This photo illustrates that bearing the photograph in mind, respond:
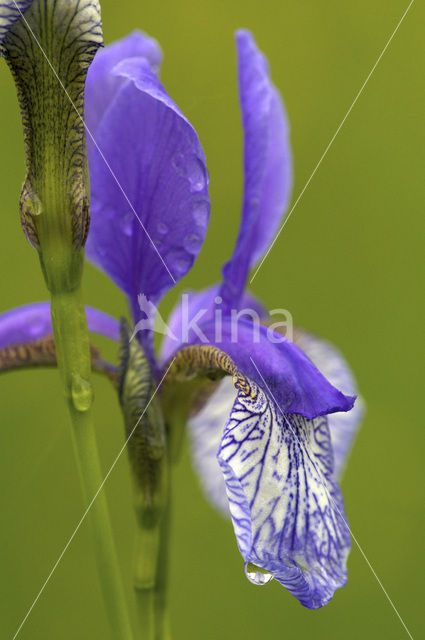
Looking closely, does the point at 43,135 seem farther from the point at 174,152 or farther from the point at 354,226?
the point at 354,226

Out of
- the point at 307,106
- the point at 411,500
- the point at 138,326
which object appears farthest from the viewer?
the point at 307,106

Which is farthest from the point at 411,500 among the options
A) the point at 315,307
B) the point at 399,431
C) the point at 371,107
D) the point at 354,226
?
the point at 371,107

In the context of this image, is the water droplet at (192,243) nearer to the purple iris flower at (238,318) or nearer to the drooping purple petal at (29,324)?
the purple iris flower at (238,318)

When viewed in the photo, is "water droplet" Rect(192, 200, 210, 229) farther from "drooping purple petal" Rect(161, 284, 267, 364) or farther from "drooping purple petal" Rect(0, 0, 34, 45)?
"drooping purple petal" Rect(0, 0, 34, 45)

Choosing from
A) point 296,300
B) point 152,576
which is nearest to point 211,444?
point 152,576

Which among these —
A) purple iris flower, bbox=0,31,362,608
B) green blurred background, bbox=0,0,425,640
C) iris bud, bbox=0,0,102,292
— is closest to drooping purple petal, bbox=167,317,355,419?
purple iris flower, bbox=0,31,362,608

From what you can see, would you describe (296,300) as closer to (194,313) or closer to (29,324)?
(194,313)

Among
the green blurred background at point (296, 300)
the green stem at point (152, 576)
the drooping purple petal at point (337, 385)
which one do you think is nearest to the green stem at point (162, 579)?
the green stem at point (152, 576)
